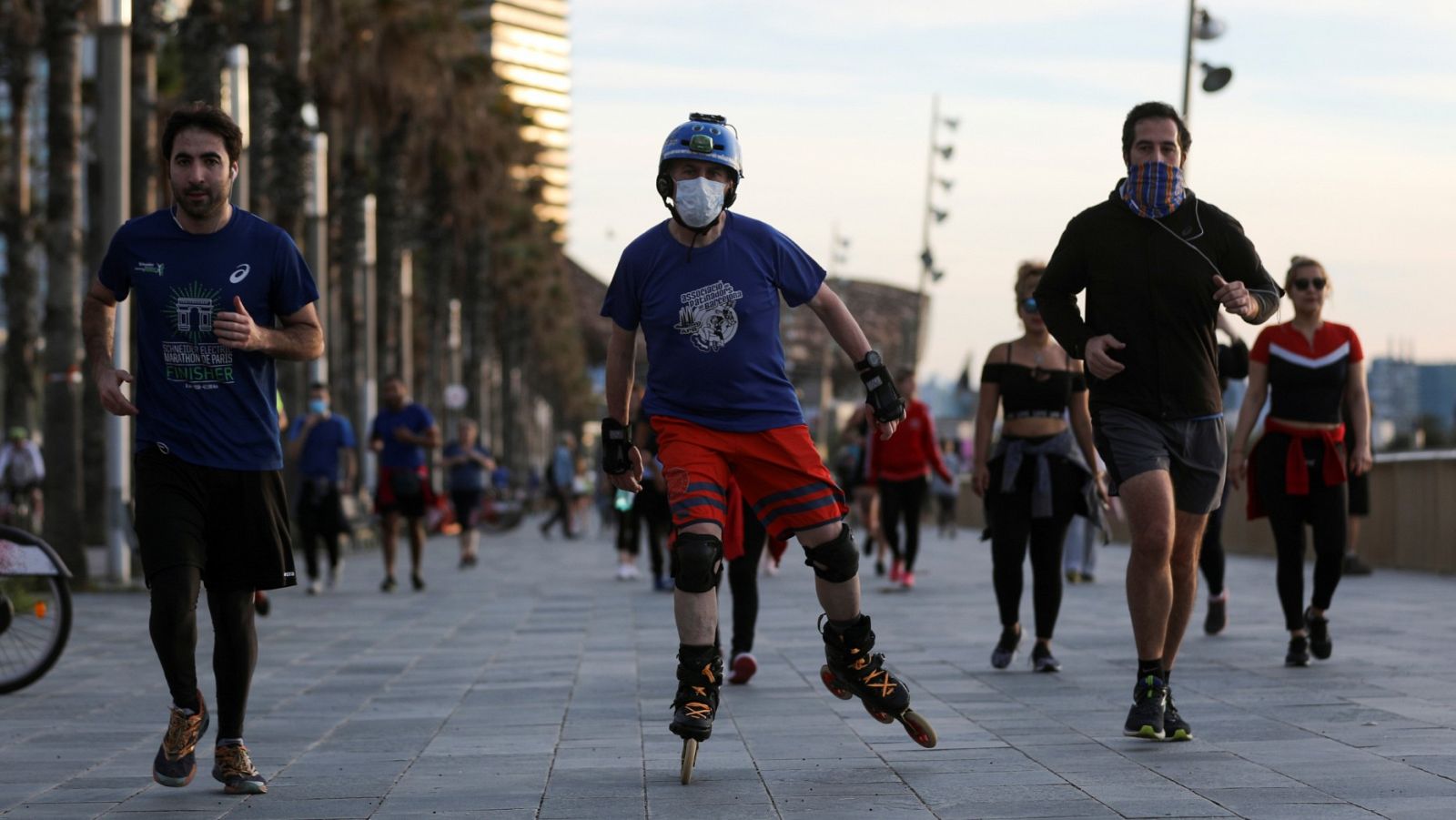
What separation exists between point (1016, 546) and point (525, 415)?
86229mm

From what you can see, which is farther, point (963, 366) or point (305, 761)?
point (963, 366)

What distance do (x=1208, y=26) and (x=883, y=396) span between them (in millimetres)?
19587

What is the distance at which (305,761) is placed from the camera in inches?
271

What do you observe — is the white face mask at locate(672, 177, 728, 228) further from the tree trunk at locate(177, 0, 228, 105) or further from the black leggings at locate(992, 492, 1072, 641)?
the tree trunk at locate(177, 0, 228, 105)

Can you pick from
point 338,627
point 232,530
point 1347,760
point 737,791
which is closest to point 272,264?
point 232,530

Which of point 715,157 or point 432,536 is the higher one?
point 715,157

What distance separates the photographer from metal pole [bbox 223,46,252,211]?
2407 cm

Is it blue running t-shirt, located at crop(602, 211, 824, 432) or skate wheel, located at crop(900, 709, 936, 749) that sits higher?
blue running t-shirt, located at crop(602, 211, 824, 432)

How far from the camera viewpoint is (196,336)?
20.1 ft

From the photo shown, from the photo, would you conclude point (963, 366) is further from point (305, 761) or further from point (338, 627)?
point (305, 761)

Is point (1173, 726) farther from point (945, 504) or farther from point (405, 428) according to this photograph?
point (945, 504)

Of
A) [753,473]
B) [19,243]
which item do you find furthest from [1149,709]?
[19,243]

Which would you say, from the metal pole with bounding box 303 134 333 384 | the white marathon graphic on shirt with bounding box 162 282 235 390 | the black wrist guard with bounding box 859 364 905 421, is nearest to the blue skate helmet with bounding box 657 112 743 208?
the black wrist guard with bounding box 859 364 905 421

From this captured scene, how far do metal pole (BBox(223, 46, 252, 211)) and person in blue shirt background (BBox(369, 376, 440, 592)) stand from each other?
5560 millimetres
